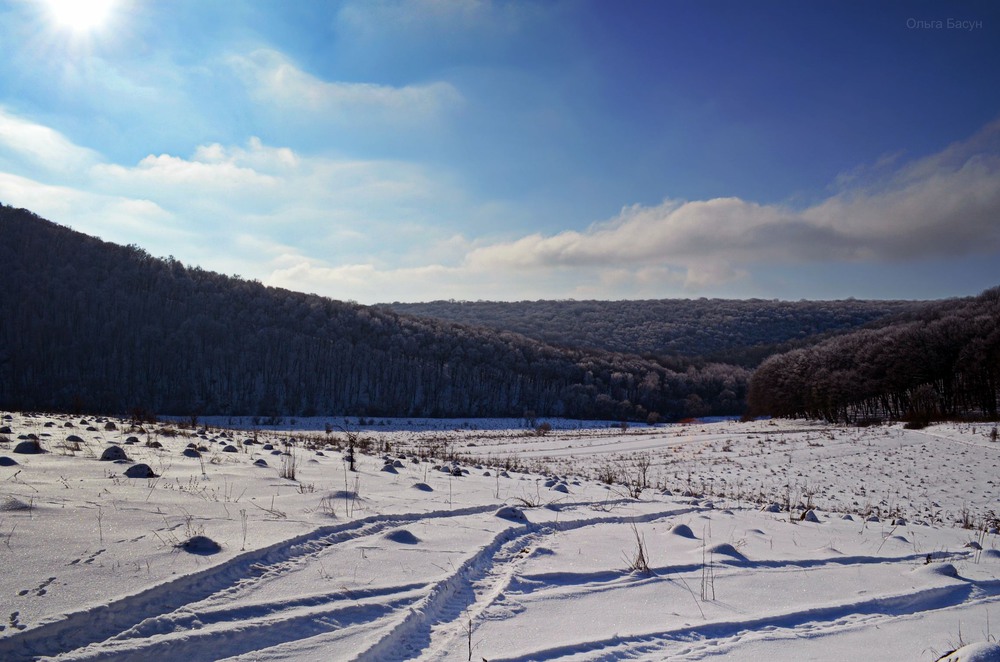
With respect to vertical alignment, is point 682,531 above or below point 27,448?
below

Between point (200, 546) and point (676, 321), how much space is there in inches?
6582

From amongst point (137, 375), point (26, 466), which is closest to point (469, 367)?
point (137, 375)

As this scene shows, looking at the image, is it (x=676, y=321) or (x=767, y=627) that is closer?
(x=767, y=627)

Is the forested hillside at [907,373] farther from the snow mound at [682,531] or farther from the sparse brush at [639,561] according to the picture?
the sparse brush at [639,561]

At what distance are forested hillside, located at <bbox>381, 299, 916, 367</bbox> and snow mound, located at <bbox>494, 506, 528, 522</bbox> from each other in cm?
12413

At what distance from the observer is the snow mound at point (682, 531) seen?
7.23 metres

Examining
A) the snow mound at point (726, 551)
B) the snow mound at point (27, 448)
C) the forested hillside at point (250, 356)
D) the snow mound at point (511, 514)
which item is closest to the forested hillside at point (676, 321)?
the forested hillside at point (250, 356)

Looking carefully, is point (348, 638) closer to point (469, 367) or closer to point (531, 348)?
point (469, 367)

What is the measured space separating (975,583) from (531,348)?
8789cm

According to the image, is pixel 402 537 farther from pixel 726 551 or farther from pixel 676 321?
pixel 676 321

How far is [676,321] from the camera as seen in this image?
6403 inches

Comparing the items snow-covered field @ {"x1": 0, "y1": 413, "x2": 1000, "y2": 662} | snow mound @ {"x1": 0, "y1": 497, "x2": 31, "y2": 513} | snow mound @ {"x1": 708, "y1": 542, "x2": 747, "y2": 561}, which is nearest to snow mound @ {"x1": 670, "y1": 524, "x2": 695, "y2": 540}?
snow-covered field @ {"x1": 0, "y1": 413, "x2": 1000, "y2": 662}

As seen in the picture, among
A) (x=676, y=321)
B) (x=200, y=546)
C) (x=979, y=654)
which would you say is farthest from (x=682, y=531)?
(x=676, y=321)

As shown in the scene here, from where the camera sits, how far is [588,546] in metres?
6.47
